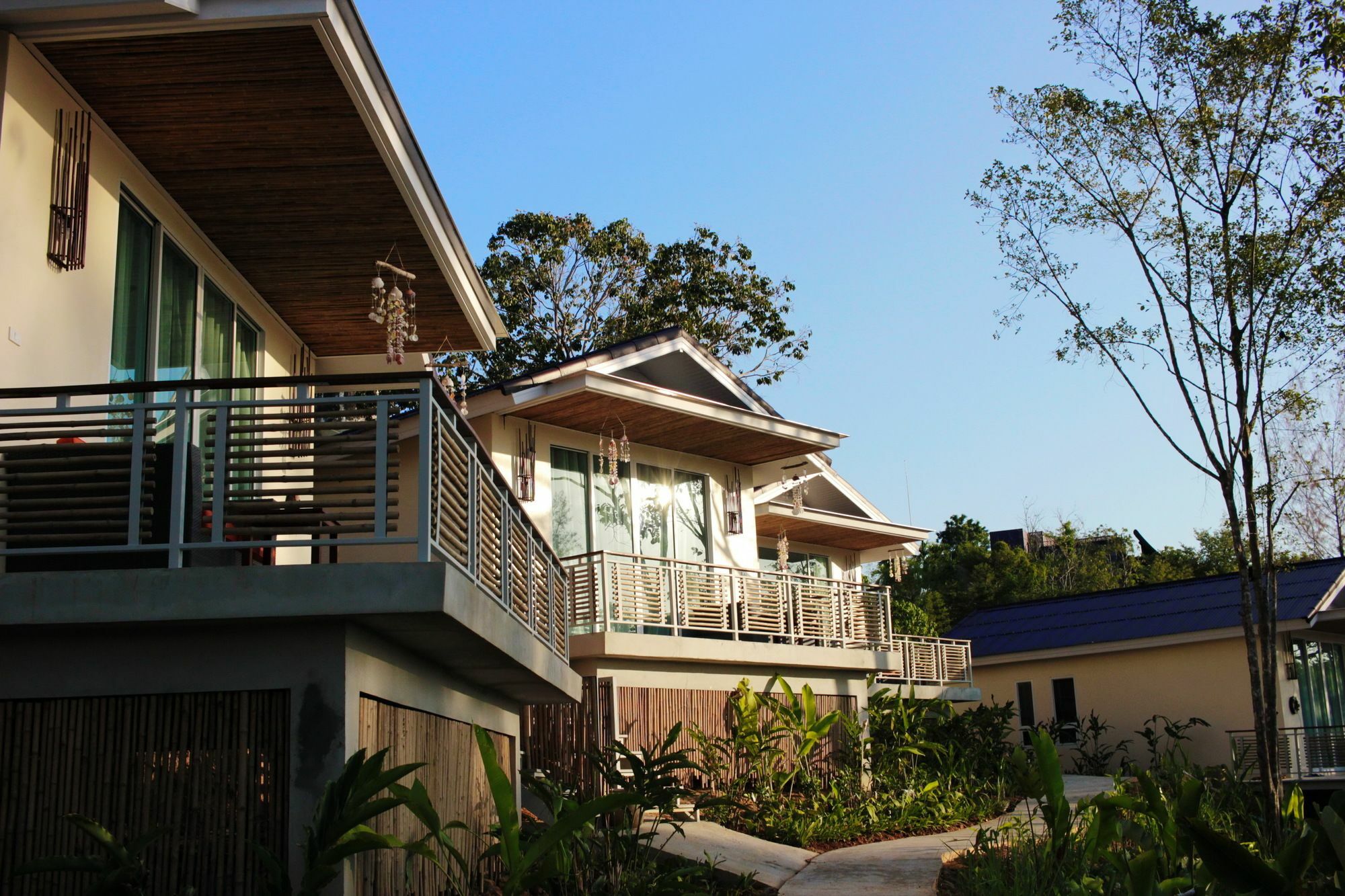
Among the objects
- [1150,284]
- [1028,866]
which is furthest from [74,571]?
[1150,284]

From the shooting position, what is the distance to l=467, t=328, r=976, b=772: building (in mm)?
17375

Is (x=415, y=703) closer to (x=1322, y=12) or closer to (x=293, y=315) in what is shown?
(x=293, y=315)

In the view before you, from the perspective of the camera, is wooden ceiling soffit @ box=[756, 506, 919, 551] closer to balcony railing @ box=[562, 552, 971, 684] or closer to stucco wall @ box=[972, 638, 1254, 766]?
balcony railing @ box=[562, 552, 971, 684]

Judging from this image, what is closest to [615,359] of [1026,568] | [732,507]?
[732,507]

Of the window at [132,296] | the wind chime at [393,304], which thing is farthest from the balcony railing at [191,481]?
the wind chime at [393,304]

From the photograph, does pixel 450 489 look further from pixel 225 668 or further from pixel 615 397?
pixel 615 397

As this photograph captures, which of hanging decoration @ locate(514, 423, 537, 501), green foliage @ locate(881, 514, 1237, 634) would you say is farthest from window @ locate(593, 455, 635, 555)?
green foliage @ locate(881, 514, 1237, 634)

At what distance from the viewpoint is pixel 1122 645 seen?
91.1 ft

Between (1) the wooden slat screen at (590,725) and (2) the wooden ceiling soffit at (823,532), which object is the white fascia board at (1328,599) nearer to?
(2) the wooden ceiling soffit at (823,532)

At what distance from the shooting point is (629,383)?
717 inches

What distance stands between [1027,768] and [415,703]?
650 cm

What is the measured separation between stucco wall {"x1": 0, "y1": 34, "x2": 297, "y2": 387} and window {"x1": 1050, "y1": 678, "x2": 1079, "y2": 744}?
922 inches

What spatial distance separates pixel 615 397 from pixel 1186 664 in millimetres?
15390

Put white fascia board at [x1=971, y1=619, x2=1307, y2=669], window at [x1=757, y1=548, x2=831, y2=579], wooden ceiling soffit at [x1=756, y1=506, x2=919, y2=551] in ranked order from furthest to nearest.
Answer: window at [x1=757, y1=548, x2=831, y2=579], wooden ceiling soffit at [x1=756, y1=506, x2=919, y2=551], white fascia board at [x1=971, y1=619, x2=1307, y2=669]
